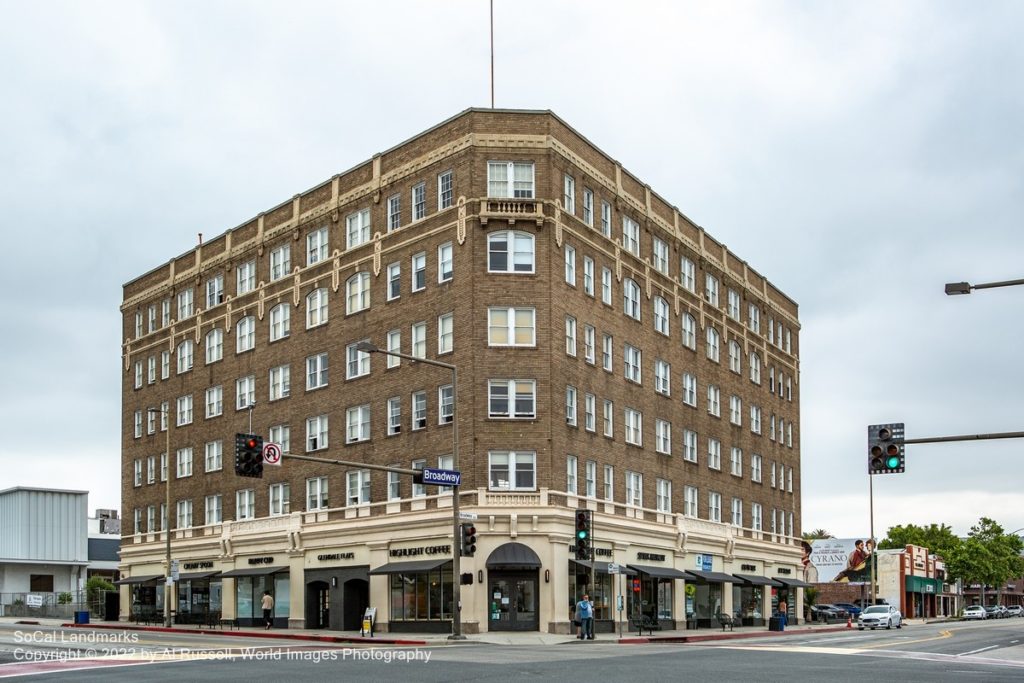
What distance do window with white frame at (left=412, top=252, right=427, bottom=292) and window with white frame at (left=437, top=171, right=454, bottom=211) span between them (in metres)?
2.46

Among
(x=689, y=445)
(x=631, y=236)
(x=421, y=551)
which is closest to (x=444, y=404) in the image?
(x=421, y=551)

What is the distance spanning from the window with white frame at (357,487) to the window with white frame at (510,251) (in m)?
12.2

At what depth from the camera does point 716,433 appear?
69688mm

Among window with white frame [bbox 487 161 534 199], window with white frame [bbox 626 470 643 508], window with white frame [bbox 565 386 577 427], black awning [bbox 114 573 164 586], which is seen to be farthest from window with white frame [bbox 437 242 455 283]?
black awning [bbox 114 573 164 586]

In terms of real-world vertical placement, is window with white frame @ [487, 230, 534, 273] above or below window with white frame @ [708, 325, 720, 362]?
above

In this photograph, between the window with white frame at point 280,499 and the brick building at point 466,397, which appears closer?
the brick building at point 466,397

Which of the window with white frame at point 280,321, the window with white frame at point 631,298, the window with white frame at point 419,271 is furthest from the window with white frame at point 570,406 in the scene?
the window with white frame at point 280,321

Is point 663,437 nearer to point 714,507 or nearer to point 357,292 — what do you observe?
point 714,507

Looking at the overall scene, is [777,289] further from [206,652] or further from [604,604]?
[206,652]

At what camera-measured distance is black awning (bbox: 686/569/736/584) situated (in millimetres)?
63438

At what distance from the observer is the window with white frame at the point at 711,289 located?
70250 millimetres

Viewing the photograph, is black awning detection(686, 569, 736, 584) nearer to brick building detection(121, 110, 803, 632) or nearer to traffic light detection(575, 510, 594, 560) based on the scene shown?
brick building detection(121, 110, 803, 632)

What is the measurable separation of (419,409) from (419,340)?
3.16m

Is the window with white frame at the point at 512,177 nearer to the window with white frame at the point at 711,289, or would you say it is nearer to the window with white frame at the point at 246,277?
the window with white frame at the point at 246,277
